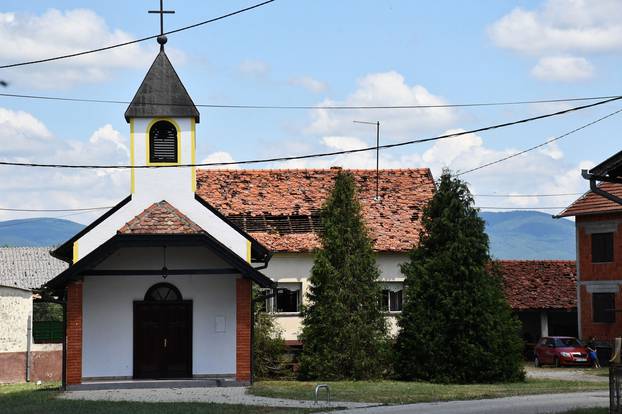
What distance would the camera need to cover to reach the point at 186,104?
31.2 metres

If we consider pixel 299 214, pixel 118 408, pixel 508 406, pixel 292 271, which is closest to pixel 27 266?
pixel 299 214

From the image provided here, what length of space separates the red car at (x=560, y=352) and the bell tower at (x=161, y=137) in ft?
65.8

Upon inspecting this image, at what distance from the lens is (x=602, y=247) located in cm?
4672

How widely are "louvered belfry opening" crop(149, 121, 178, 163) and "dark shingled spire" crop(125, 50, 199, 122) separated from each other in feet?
1.32

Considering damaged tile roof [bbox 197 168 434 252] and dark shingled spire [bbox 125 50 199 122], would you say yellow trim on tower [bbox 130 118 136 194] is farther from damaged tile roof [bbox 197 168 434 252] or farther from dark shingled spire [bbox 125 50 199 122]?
damaged tile roof [bbox 197 168 434 252]

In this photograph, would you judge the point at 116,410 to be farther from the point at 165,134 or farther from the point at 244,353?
the point at 165,134

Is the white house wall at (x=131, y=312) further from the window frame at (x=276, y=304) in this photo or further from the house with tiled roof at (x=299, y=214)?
the window frame at (x=276, y=304)

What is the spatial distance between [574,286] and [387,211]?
12.0 m

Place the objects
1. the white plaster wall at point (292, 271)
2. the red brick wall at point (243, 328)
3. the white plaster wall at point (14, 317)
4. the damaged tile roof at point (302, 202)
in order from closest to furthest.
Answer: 1. the red brick wall at point (243, 328)
2. the white plaster wall at point (14, 317)
3. the white plaster wall at point (292, 271)
4. the damaged tile roof at point (302, 202)

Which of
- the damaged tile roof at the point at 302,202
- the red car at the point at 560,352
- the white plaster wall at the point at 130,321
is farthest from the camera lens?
the red car at the point at 560,352

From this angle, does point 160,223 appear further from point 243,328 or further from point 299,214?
point 299,214

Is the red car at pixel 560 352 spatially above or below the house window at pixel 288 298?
below

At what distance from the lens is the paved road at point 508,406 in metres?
22.2

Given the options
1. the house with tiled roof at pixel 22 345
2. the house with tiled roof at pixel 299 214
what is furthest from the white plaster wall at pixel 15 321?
the house with tiled roof at pixel 299 214
